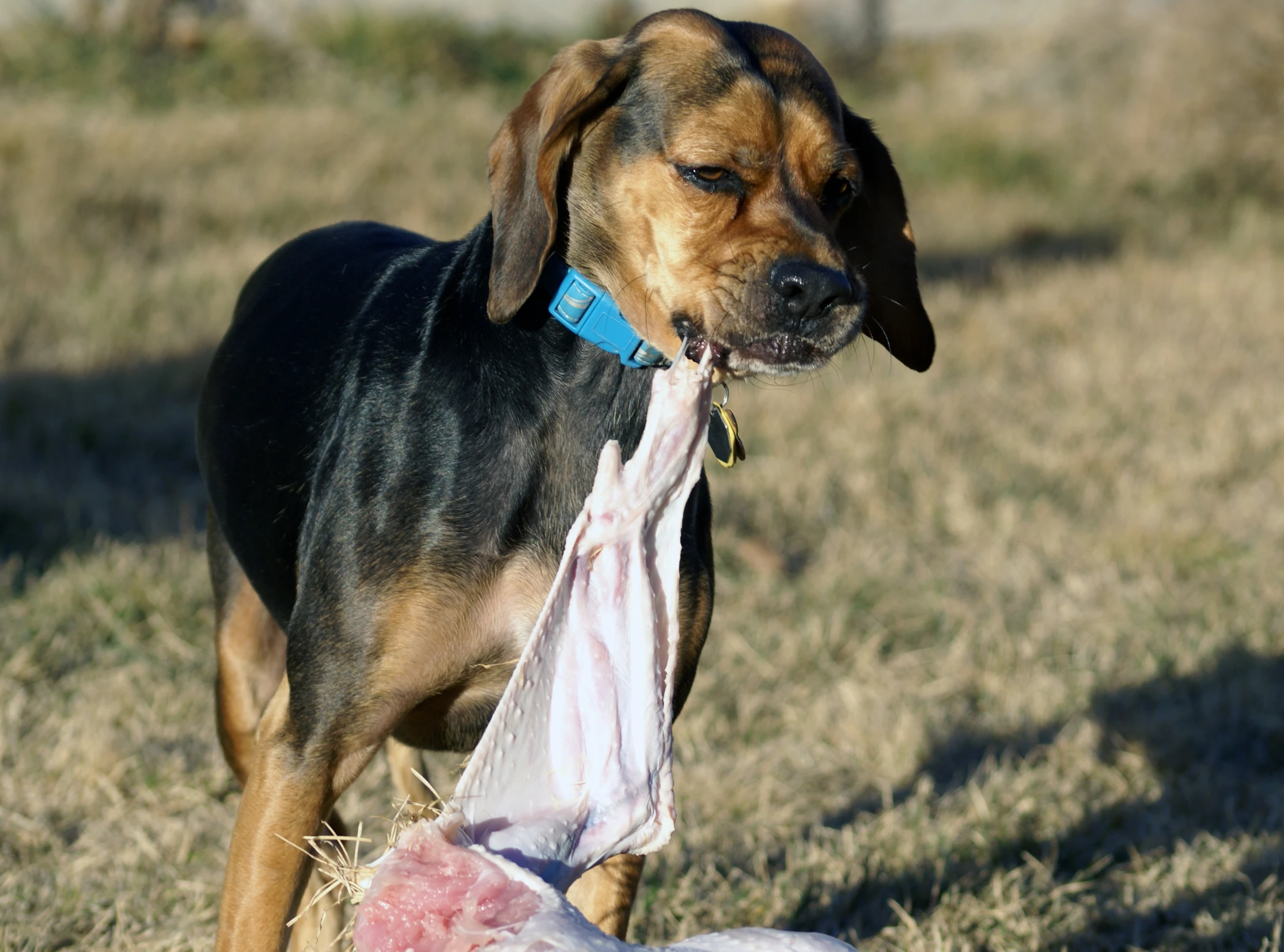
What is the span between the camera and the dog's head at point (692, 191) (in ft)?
8.36

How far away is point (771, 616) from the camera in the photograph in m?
5.21

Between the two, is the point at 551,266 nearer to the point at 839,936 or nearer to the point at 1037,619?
the point at 839,936

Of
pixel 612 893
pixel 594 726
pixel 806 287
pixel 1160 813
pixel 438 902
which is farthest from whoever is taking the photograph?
Answer: pixel 1160 813

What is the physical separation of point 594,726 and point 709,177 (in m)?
1.06

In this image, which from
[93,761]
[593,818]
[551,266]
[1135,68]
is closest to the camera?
[593,818]

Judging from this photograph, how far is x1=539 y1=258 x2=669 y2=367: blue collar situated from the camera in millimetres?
2709

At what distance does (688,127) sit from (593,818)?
1.29 meters

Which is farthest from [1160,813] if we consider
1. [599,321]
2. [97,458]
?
[97,458]

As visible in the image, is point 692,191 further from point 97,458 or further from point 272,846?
point 97,458

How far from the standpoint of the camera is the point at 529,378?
2.74 metres

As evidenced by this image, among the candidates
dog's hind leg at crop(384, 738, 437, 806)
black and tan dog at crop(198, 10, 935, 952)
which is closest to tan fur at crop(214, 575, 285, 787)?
dog's hind leg at crop(384, 738, 437, 806)

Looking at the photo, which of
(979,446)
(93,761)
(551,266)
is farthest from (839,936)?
(979,446)

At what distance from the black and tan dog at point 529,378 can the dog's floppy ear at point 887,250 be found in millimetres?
183

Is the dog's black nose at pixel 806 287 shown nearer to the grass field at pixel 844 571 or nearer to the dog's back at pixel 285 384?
the grass field at pixel 844 571
